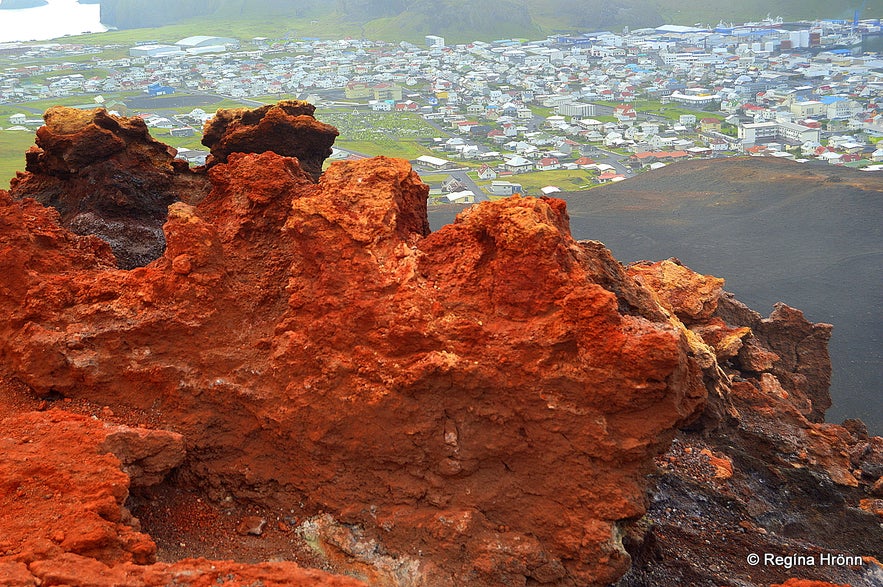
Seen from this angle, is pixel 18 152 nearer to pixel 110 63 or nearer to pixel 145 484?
pixel 145 484

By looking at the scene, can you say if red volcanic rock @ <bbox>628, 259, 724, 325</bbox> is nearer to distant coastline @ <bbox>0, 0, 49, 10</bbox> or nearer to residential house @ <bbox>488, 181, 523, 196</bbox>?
residential house @ <bbox>488, 181, 523, 196</bbox>

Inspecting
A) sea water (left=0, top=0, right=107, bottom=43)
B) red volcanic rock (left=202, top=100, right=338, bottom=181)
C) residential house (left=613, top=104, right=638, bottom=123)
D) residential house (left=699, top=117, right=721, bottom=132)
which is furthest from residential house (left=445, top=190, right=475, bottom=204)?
sea water (left=0, top=0, right=107, bottom=43)

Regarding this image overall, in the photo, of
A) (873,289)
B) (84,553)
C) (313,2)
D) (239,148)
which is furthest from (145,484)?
(313,2)

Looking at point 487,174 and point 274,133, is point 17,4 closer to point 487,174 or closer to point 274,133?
point 487,174

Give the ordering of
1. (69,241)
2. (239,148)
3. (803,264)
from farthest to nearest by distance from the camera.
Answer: (803,264) → (239,148) → (69,241)

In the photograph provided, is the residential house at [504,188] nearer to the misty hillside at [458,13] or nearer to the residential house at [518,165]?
the residential house at [518,165]

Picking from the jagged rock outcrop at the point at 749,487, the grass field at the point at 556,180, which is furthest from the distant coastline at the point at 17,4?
the jagged rock outcrop at the point at 749,487
